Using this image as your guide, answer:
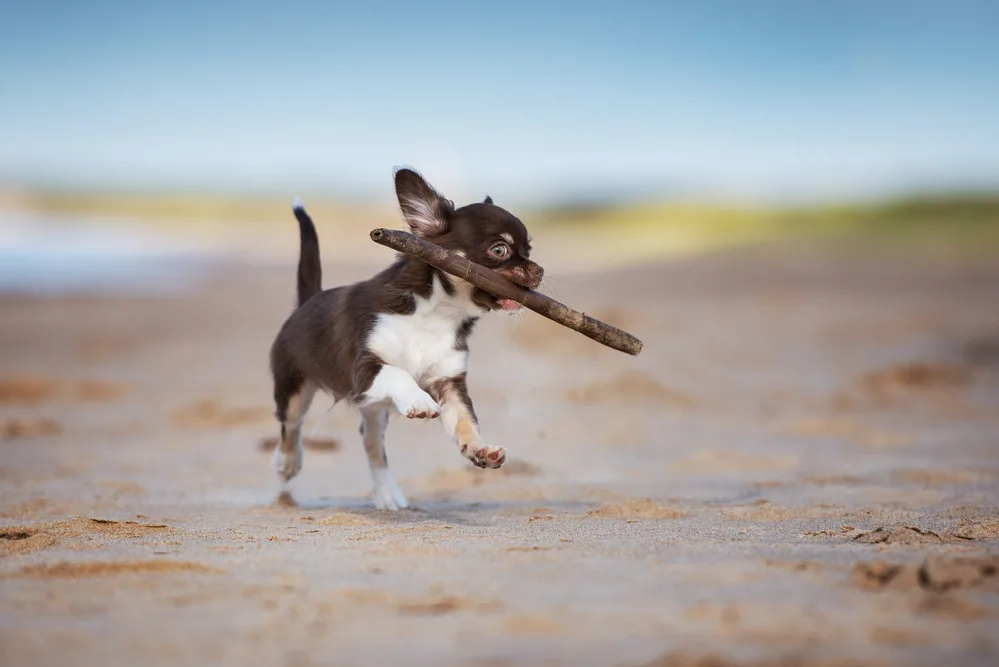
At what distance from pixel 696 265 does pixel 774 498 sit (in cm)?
2268

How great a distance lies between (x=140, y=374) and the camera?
1328 centimetres

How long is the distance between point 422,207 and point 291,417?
1.72 meters

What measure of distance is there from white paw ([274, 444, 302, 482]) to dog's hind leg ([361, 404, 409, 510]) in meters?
0.51

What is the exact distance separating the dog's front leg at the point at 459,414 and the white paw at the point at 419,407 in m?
0.25

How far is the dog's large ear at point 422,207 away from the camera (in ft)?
17.7

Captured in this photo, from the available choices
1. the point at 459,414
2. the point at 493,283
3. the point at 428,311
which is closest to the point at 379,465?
the point at 459,414

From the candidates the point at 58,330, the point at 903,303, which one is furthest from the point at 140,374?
the point at 903,303

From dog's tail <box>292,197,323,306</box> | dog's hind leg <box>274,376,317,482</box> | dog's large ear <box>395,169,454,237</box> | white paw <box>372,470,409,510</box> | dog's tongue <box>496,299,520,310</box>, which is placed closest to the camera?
dog's tongue <box>496,299,520,310</box>

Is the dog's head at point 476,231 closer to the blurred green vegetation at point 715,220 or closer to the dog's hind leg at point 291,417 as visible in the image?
the dog's hind leg at point 291,417

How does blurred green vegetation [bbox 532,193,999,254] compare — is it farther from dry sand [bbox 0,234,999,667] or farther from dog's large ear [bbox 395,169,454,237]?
dog's large ear [bbox 395,169,454,237]

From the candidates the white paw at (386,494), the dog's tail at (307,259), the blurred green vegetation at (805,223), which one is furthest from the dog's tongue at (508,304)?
the blurred green vegetation at (805,223)

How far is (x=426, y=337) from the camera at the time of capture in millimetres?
5387

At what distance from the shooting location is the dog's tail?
6641 millimetres

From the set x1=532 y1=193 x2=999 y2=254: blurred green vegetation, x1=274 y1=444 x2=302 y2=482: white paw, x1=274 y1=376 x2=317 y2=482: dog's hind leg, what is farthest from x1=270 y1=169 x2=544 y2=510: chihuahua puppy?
x1=532 y1=193 x2=999 y2=254: blurred green vegetation
